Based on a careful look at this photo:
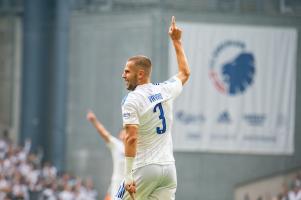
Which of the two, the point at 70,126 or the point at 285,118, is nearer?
the point at 285,118

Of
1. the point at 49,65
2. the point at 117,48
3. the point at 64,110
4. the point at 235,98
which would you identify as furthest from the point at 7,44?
the point at 235,98

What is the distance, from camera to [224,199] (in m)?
28.7

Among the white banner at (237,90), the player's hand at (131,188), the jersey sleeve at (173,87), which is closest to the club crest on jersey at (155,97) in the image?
the jersey sleeve at (173,87)

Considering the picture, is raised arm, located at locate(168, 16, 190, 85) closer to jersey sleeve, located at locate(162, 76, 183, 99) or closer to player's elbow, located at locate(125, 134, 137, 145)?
jersey sleeve, located at locate(162, 76, 183, 99)

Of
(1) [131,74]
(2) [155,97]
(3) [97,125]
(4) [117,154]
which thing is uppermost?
(1) [131,74]

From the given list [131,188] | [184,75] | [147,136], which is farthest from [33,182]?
[131,188]

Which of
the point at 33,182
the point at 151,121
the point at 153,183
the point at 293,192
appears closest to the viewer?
the point at 151,121

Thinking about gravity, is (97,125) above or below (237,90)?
below

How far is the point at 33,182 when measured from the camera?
28.7 m

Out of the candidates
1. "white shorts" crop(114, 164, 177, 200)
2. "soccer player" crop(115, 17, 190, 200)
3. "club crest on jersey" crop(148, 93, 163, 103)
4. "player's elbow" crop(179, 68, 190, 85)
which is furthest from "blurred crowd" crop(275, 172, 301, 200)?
"club crest on jersey" crop(148, 93, 163, 103)

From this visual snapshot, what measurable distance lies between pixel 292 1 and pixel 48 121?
10.4m

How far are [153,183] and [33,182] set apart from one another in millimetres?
19622

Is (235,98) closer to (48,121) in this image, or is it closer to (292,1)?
(292,1)

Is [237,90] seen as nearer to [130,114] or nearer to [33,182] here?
[33,182]
